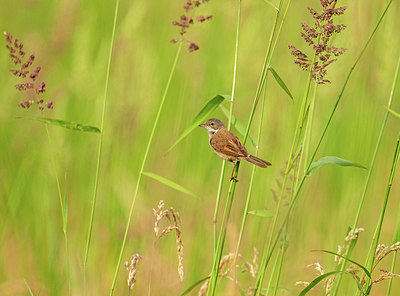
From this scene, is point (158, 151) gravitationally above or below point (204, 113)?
below

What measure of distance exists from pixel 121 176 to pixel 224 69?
3.87 ft

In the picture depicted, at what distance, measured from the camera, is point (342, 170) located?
3.79 metres

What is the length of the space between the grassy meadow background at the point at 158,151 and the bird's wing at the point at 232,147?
39cm

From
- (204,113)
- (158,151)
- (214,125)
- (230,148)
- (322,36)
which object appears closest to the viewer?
(322,36)

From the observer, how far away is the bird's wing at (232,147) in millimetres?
2686

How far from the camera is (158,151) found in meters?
3.70

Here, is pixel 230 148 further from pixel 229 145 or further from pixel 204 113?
pixel 204 113

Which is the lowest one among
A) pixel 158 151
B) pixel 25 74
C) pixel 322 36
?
pixel 158 151

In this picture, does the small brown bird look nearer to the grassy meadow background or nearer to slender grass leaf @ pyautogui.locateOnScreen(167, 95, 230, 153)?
slender grass leaf @ pyautogui.locateOnScreen(167, 95, 230, 153)

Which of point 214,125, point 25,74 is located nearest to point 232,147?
point 214,125

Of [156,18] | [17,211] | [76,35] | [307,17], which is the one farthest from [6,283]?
[307,17]

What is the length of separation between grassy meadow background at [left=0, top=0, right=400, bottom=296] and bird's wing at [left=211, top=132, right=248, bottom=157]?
0.39m

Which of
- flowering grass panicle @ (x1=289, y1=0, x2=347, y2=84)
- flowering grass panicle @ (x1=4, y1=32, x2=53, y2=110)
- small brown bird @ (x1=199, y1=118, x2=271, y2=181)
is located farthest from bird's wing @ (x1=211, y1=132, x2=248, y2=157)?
flowering grass panicle @ (x1=4, y1=32, x2=53, y2=110)

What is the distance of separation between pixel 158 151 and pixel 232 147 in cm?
103
